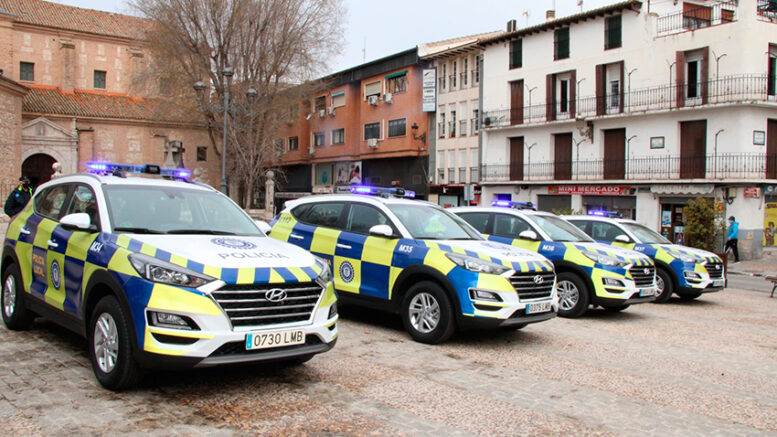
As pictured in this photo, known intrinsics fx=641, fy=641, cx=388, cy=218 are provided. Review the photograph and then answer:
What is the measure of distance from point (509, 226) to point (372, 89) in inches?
1445

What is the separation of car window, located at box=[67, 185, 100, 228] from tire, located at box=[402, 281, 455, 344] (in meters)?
3.55

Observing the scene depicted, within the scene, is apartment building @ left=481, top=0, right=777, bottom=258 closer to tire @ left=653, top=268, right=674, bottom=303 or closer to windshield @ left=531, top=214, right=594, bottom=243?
tire @ left=653, top=268, right=674, bottom=303

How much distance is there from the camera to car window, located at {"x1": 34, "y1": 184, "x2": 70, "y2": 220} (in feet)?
21.6

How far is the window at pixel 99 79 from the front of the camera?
49.4 metres

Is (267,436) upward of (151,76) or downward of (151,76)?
downward

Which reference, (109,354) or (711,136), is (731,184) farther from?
(109,354)

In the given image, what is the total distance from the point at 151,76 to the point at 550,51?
2275 centimetres

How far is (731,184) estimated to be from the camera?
2734cm

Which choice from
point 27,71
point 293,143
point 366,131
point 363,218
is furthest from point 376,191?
point 293,143

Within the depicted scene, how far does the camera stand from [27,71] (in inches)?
1843

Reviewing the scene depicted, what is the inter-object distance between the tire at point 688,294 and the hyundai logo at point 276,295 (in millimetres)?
9602

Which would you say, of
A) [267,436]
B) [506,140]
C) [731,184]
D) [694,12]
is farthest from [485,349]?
[506,140]

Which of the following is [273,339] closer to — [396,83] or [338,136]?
[396,83]

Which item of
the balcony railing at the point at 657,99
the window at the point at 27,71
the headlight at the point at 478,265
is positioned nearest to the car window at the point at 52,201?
the headlight at the point at 478,265
